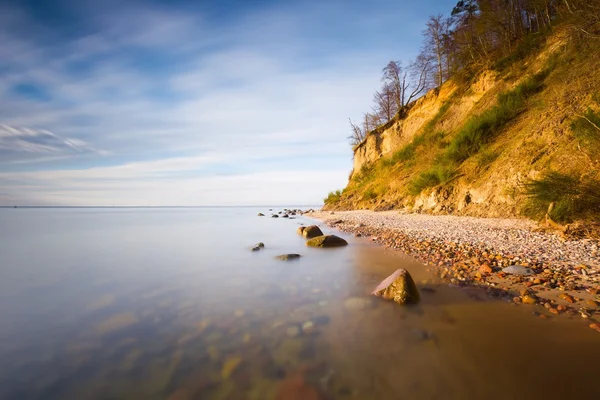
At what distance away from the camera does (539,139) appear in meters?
8.59

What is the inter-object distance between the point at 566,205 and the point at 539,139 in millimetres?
4273

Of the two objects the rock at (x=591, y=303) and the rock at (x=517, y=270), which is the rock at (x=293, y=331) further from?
the rock at (x=517, y=270)

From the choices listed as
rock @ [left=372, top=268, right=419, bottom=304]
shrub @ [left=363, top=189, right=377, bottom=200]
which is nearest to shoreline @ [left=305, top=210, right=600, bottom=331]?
rock @ [left=372, top=268, right=419, bottom=304]

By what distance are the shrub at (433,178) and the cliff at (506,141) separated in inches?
1.9

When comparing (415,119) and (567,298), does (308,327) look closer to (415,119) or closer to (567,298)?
(567,298)

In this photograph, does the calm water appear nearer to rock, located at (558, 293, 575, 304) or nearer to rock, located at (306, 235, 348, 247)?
rock, located at (558, 293, 575, 304)

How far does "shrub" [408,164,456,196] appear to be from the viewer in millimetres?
11805

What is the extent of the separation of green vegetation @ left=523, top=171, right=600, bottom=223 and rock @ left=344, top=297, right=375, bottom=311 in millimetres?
5077

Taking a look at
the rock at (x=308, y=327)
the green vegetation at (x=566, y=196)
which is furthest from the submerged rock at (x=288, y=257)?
the green vegetation at (x=566, y=196)

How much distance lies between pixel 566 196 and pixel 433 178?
7.31 metres

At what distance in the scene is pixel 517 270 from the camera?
3.83 m

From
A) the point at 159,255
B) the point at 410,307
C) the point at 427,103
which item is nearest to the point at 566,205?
the point at 410,307

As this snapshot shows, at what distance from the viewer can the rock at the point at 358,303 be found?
11.2 ft

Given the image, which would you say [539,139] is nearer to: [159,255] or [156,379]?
[156,379]
